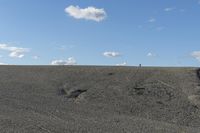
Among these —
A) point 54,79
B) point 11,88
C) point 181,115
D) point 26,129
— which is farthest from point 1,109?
point 54,79

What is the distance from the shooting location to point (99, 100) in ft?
93.5

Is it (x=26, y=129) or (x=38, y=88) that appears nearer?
(x=26, y=129)

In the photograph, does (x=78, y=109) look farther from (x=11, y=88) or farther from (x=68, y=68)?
(x=68, y=68)

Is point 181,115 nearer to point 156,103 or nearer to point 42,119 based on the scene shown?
point 156,103

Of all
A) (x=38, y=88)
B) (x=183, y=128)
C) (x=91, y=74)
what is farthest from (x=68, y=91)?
(x=183, y=128)

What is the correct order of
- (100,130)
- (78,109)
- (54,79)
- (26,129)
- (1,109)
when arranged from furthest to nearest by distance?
(54,79)
(78,109)
(1,109)
(100,130)
(26,129)

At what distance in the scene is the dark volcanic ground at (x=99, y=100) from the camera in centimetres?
2088

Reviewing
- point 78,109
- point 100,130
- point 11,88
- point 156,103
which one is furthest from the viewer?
point 11,88

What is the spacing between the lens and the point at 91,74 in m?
34.9

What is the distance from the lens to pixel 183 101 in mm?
28156

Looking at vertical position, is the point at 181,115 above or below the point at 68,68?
below

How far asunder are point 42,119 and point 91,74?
1435cm

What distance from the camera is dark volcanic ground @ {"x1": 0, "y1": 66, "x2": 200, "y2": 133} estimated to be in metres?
20.9

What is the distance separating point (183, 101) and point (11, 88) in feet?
36.6
